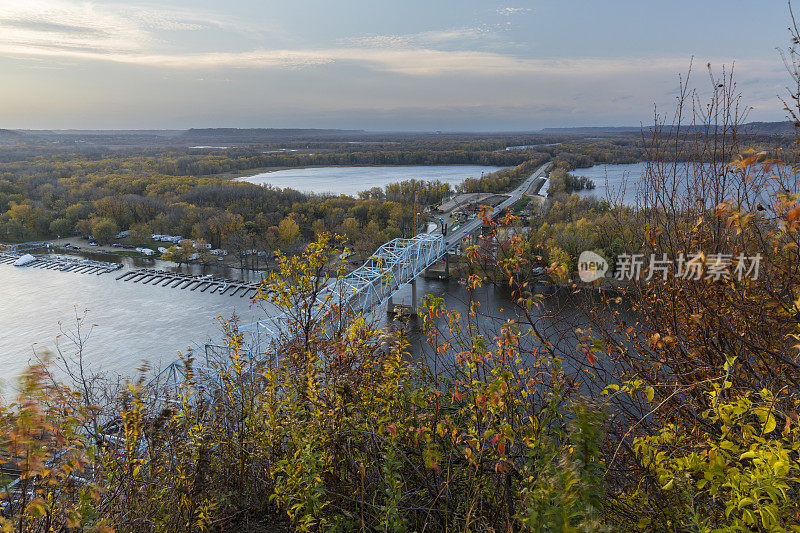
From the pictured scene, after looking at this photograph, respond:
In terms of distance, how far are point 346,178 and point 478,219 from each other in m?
60.3

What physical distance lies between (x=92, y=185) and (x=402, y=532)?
5477 centimetres

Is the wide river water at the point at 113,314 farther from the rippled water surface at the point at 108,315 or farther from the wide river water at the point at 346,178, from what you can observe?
the wide river water at the point at 346,178

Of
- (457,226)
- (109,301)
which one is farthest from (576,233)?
(109,301)

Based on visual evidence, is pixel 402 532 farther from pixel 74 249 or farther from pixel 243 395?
pixel 74 249

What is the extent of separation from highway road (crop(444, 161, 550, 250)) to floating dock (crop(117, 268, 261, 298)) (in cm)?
1146

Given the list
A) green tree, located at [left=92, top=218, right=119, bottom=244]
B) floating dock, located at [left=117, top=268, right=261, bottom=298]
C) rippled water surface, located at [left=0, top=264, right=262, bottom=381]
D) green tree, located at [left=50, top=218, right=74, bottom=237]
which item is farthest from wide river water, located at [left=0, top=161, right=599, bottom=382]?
green tree, located at [left=50, top=218, right=74, bottom=237]

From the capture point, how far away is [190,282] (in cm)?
2525

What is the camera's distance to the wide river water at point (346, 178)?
5956 centimetres

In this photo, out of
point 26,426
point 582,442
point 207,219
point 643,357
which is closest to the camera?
point 582,442

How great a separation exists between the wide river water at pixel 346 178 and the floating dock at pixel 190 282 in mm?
25939

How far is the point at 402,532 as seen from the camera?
176 cm

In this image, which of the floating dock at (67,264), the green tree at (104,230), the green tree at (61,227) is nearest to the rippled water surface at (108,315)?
the floating dock at (67,264)

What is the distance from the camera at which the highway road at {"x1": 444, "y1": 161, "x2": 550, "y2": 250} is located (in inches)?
1060

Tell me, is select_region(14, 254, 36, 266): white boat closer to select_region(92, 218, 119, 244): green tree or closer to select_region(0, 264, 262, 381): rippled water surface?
select_region(0, 264, 262, 381): rippled water surface
